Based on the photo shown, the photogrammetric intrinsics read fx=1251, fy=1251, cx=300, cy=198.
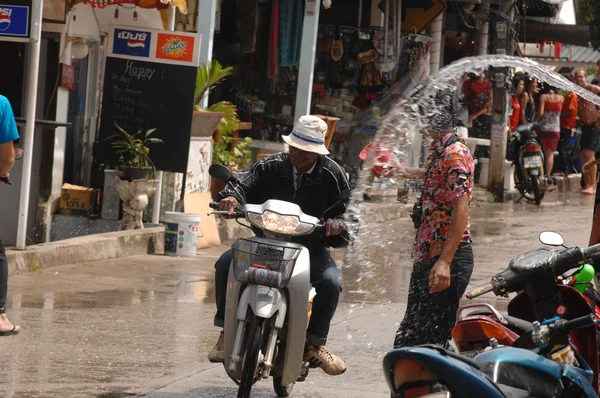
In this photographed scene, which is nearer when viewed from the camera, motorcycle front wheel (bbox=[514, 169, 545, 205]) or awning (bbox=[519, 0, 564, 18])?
motorcycle front wheel (bbox=[514, 169, 545, 205])

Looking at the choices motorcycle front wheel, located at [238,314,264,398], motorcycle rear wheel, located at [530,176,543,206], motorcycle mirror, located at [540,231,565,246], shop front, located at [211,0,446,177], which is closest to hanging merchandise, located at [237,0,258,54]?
shop front, located at [211,0,446,177]


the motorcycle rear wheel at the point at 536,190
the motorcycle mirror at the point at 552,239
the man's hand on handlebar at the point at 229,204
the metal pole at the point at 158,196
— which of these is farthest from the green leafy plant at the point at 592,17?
the motorcycle mirror at the point at 552,239

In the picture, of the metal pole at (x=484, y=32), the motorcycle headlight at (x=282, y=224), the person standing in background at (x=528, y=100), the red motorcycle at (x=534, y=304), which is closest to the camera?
the red motorcycle at (x=534, y=304)

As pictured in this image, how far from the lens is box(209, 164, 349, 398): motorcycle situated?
605 centimetres

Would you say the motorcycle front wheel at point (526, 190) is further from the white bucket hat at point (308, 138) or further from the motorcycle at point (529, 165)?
the white bucket hat at point (308, 138)

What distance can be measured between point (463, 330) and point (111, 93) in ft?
27.1

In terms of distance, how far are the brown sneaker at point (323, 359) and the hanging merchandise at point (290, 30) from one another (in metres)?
10.8

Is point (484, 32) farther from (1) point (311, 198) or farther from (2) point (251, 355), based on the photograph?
(2) point (251, 355)

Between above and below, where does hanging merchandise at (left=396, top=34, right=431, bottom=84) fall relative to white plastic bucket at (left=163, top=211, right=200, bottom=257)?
above

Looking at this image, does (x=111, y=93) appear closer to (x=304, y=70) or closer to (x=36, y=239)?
(x=36, y=239)

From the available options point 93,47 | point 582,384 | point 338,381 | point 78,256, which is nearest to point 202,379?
point 338,381

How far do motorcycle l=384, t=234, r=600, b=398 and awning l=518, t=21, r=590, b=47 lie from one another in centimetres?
1891

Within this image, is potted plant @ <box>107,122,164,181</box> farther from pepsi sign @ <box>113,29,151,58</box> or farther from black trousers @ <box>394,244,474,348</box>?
black trousers @ <box>394,244,474,348</box>

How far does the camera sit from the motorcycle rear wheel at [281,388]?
661 cm
